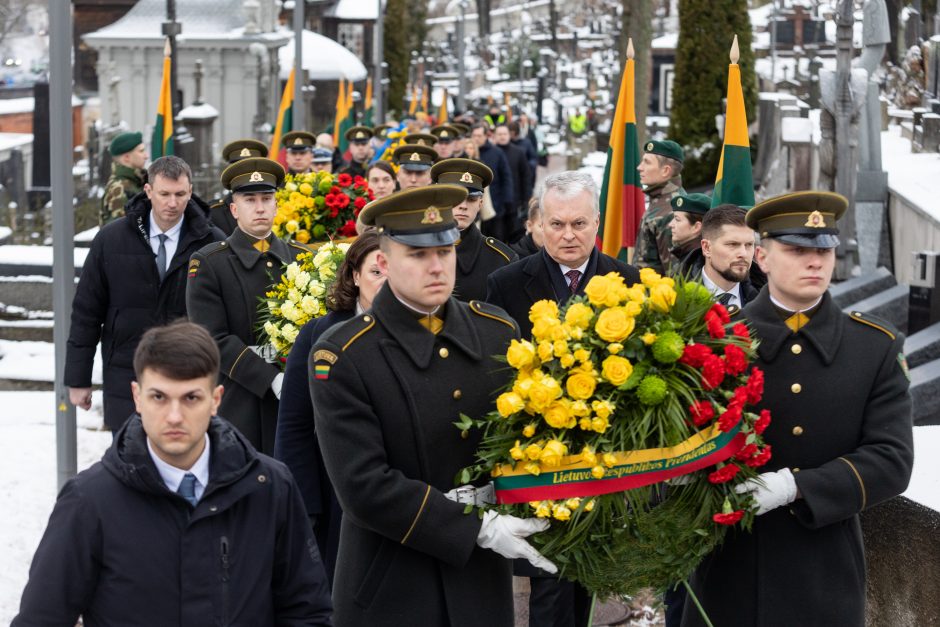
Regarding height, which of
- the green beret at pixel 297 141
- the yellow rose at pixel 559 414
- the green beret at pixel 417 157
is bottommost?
the yellow rose at pixel 559 414

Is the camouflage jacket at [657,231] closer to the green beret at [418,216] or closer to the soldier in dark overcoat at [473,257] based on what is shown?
the soldier in dark overcoat at [473,257]

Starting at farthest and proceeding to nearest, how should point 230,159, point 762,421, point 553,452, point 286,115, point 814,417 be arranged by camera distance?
point 286,115, point 230,159, point 814,417, point 762,421, point 553,452

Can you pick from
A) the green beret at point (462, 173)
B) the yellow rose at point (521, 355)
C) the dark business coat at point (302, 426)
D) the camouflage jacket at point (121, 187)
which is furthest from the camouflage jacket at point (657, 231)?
the camouflage jacket at point (121, 187)

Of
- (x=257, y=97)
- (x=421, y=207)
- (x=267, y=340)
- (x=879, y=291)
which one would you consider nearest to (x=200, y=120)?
(x=257, y=97)

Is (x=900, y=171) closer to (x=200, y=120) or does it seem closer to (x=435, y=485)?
(x=435, y=485)

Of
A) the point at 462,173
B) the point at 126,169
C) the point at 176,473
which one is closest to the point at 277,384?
the point at 462,173

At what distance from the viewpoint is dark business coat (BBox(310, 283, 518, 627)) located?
4.24 metres

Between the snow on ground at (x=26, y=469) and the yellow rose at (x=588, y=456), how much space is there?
154 inches

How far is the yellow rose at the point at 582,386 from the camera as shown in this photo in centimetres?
416

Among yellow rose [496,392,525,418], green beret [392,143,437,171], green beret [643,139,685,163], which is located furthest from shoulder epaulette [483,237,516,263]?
yellow rose [496,392,525,418]

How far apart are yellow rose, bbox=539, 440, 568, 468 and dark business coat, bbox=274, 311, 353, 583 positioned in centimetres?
154

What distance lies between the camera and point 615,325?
424cm

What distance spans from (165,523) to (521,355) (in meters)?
1.13

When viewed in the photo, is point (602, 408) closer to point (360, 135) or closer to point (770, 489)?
point (770, 489)
